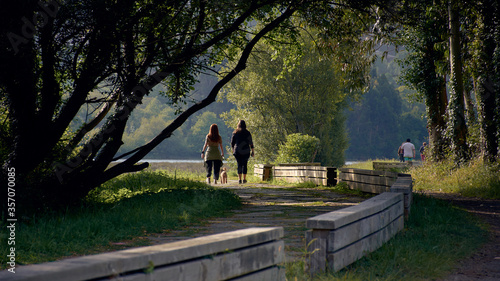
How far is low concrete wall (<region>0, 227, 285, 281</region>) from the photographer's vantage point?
2.16 m

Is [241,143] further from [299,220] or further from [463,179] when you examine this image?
[299,220]

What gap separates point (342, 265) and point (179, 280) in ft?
7.31

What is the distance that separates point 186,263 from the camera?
2.72 metres

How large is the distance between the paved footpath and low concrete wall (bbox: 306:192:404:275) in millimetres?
564

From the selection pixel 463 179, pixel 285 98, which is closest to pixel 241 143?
pixel 463 179

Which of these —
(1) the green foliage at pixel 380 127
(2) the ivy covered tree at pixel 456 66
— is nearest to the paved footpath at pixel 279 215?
(2) the ivy covered tree at pixel 456 66

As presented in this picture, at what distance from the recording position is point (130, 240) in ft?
20.3

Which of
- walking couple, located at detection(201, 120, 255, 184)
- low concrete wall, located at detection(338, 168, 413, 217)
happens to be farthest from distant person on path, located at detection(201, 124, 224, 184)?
low concrete wall, located at detection(338, 168, 413, 217)

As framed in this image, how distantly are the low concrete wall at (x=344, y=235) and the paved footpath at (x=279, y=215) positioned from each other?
564 mm

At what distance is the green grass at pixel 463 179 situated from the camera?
13.0 meters

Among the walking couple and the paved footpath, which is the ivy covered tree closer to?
the paved footpath

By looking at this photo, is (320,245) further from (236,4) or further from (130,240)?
(236,4)

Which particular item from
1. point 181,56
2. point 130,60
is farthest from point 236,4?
point 130,60

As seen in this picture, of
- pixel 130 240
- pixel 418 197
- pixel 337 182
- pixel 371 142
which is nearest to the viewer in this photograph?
pixel 130 240
